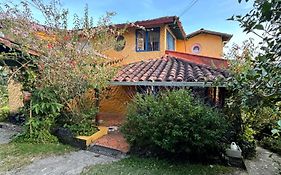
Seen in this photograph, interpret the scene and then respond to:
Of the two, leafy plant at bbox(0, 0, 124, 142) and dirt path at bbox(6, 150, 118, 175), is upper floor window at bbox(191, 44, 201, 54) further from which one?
dirt path at bbox(6, 150, 118, 175)

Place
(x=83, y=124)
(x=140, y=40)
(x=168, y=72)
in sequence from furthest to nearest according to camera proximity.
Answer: (x=140, y=40)
(x=168, y=72)
(x=83, y=124)

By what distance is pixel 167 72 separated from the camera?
10578 mm

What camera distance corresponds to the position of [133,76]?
10.8m

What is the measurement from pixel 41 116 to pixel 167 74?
596cm

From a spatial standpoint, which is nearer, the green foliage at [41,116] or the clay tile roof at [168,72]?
the clay tile roof at [168,72]

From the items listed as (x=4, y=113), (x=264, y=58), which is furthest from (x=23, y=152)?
(x=264, y=58)

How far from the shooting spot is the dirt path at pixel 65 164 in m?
6.91

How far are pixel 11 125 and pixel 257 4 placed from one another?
13.6 metres

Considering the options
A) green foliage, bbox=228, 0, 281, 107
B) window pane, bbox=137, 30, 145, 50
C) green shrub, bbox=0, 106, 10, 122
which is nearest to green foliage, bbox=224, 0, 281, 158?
green foliage, bbox=228, 0, 281, 107

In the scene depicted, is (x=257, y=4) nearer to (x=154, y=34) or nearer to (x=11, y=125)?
(x=154, y=34)

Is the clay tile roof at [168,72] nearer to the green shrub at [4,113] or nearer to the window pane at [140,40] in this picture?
the window pane at [140,40]

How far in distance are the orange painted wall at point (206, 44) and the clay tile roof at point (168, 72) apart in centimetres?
727

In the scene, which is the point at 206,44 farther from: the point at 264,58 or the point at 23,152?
the point at 264,58

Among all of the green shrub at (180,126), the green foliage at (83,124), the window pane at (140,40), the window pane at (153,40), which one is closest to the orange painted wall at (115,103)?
the green foliage at (83,124)
